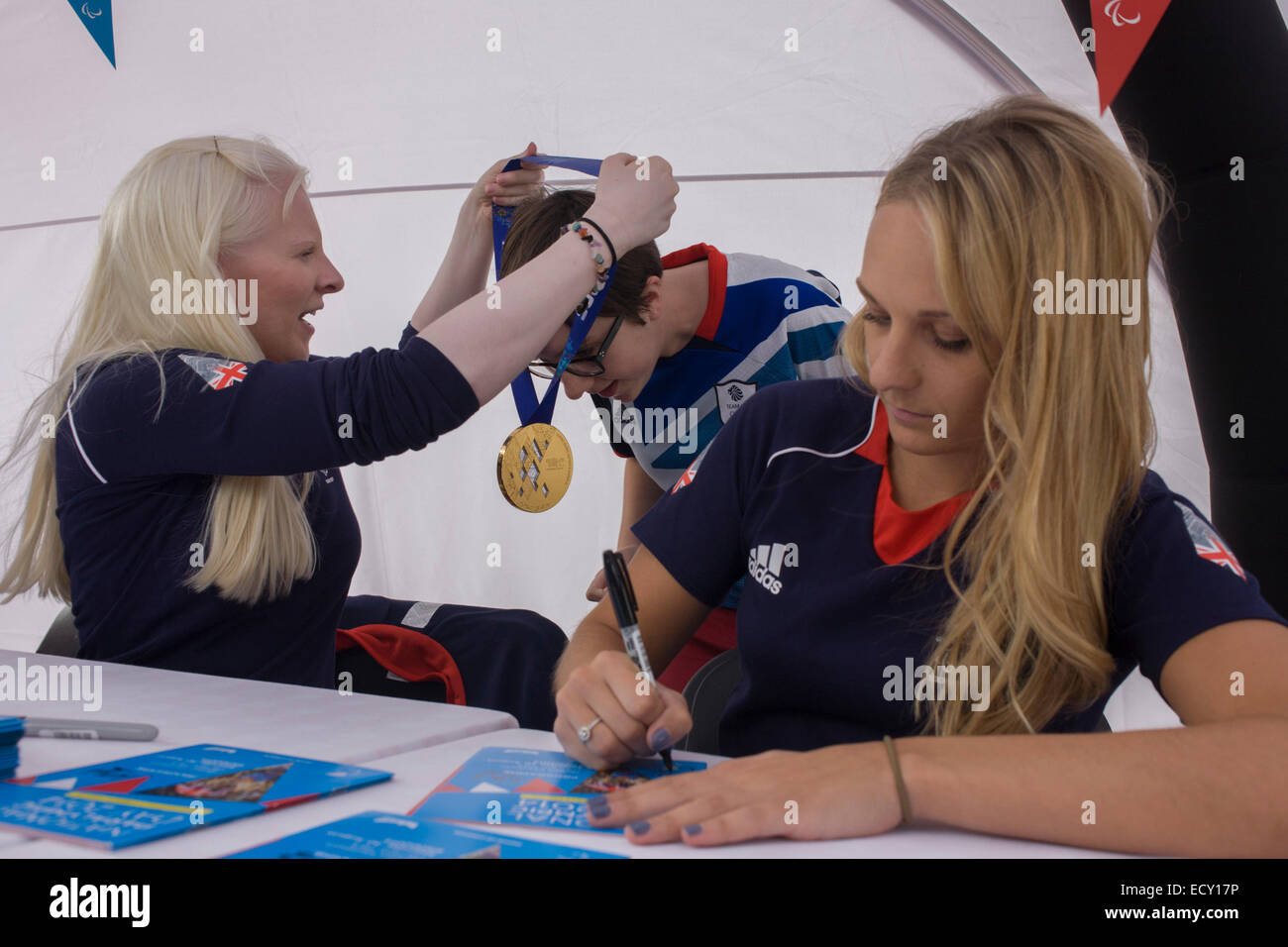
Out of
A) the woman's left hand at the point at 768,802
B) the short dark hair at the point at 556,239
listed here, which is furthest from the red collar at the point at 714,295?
the woman's left hand at the point at 768,802

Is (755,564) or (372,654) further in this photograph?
(372,654)

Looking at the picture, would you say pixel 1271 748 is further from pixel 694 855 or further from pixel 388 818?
pixel 388 818

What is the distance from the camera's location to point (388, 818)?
0.68 m

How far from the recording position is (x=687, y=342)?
1.84 metres

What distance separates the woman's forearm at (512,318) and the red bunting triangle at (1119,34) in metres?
1.34

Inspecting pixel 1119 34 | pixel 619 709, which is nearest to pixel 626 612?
pixel 619 709

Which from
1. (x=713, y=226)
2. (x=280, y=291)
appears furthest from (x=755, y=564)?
(x=713, y=226)

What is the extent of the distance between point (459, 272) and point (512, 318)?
67 cm

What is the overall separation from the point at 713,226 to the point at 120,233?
5.43 feet

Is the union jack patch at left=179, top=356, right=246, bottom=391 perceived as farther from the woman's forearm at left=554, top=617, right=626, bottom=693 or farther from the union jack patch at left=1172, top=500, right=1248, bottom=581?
the union jack patch at left=1172, top=500, right=1248, bottom=581

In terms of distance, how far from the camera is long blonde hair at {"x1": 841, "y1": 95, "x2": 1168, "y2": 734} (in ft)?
2.96

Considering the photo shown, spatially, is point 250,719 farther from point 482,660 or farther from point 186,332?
→ point 482,660

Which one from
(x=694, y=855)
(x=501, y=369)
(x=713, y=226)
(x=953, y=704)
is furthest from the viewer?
(x=713, y=226)

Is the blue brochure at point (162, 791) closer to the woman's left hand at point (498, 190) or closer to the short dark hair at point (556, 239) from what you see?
the short dark hair at point (556, 239)
